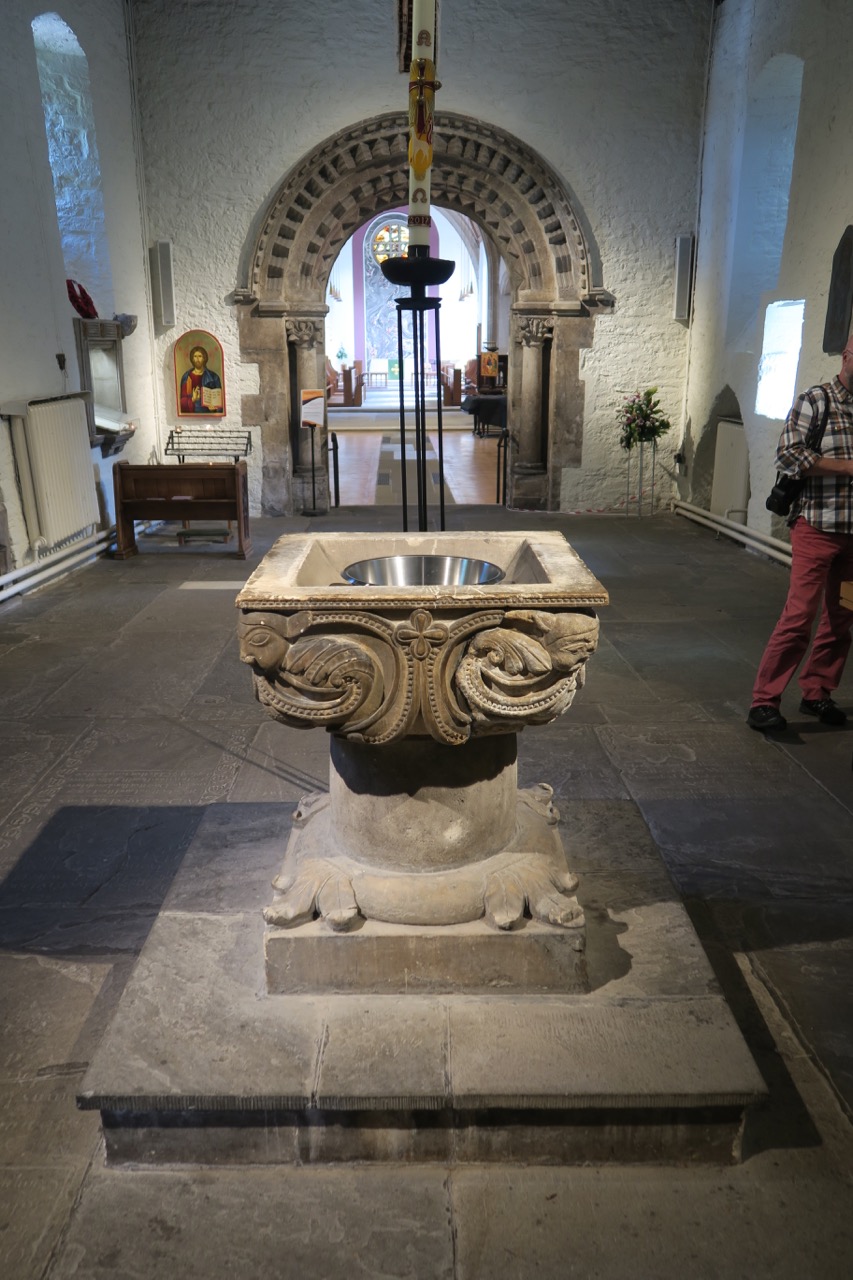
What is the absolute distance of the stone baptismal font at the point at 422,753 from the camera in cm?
198

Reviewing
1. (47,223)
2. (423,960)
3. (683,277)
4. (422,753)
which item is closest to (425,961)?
(423,960)

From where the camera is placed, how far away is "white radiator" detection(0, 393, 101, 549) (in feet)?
20.1

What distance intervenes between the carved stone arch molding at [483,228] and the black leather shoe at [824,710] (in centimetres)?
530

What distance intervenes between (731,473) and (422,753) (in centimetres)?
653

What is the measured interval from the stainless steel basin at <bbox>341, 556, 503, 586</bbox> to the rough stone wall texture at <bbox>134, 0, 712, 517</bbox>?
6789mm

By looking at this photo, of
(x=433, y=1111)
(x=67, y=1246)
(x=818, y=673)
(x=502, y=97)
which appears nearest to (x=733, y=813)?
(x=818, y=673)

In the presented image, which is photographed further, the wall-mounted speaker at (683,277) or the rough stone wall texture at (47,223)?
the wall-mounted speaker at (683,277)

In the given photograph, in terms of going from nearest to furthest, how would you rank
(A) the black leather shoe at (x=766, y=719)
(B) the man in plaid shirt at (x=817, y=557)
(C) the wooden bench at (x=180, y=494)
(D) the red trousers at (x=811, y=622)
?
1. (B) the man in plaid shirt at (x=817, y=557)
2. (D) the red trousers at (x=811, y=622)
3. (A) the black leather shoe at (x=766, y=719)
4. (C) the wooden bench at (x=180, y=494)

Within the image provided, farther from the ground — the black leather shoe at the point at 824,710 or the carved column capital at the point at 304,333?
the carved column capital at the point at 304,333

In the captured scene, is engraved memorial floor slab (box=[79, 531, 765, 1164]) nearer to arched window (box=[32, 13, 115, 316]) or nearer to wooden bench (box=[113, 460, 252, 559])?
wooden bench (box=[113, 460, 252, 559])

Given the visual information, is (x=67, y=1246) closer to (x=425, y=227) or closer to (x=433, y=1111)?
(x=433, y=1111)

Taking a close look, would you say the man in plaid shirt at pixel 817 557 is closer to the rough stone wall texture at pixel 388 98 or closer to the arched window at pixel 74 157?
the rough stone wall texture at pixel 388 98

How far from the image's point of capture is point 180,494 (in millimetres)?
7234

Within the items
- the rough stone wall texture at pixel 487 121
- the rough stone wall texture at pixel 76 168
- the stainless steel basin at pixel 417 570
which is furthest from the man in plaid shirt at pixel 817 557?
the rough stone wall texture at pixel 76 168
